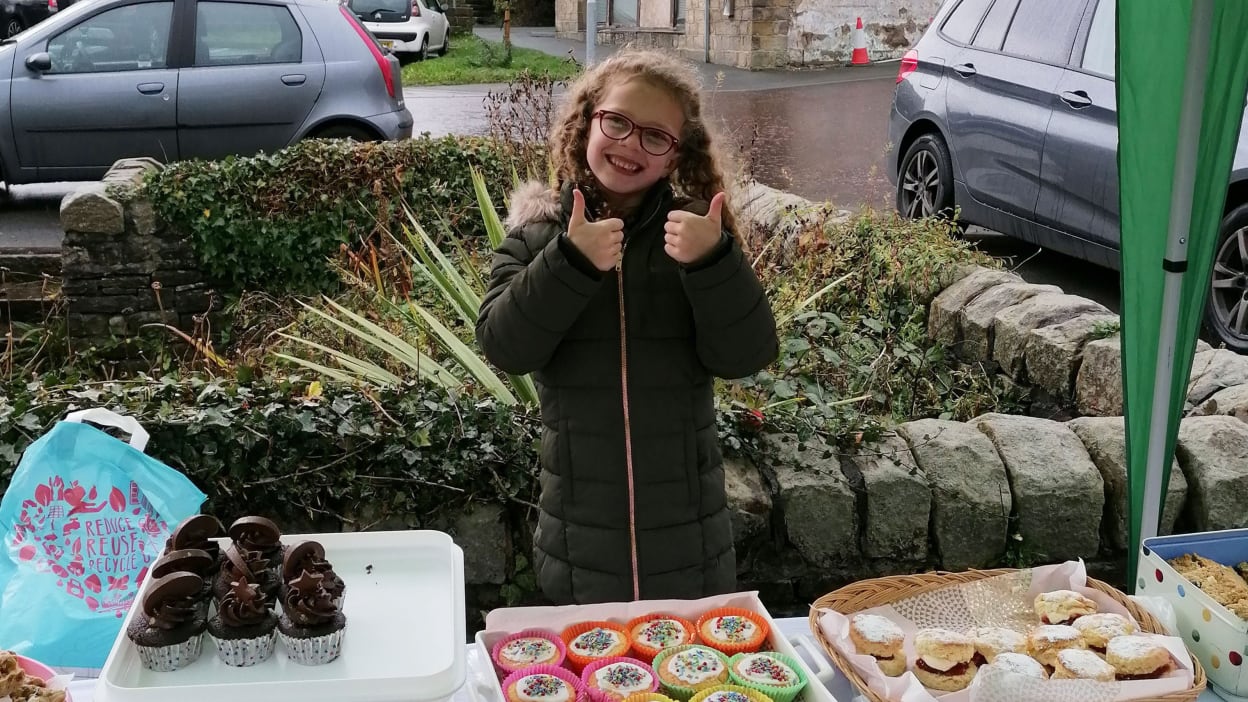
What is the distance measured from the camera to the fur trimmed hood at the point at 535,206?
201 cm

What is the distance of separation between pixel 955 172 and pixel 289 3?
4.25 meters

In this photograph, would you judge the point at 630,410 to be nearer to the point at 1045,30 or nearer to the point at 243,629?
the point at 243,629

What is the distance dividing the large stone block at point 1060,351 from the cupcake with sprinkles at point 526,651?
8.94ft

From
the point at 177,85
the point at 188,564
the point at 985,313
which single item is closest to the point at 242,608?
the point at 188,564

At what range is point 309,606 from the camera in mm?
1264

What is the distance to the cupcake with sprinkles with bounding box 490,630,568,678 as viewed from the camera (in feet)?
4.83

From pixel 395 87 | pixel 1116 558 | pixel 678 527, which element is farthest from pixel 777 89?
pixel 678 527

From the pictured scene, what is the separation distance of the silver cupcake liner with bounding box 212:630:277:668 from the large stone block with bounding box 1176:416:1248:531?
2457 mm

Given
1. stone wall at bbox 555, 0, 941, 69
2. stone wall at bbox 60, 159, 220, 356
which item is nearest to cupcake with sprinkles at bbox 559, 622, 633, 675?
stone wall at bbox 60, 159, 220, 356

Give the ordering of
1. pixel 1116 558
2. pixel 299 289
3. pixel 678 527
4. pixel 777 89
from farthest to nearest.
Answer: pixel 777 89
pixel 299 289
pixel 1116 558
pixel 678 527

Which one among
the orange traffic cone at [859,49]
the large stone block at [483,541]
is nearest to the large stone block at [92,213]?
the large stone block at [483,541]

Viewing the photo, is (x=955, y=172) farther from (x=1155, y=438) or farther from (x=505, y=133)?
(x=1155, y=438)

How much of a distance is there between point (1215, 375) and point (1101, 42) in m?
2.34

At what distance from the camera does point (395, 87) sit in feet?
23.4
